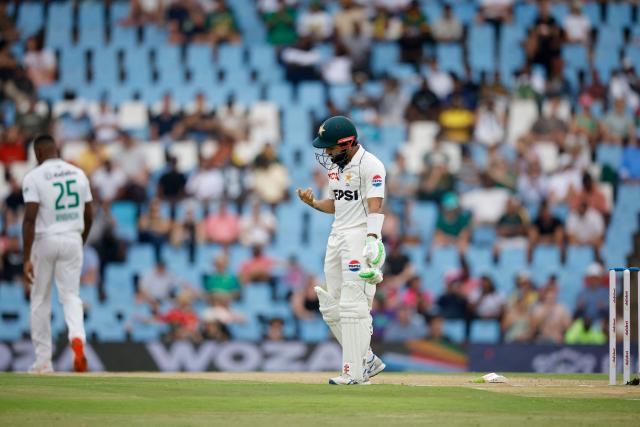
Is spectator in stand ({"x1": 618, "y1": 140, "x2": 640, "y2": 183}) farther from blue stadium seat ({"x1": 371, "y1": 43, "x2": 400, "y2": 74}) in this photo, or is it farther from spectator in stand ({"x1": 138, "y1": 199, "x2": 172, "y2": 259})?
spectator in stand ({"x1": 138, "y1": 199, "x2": 172, "y2": 259})

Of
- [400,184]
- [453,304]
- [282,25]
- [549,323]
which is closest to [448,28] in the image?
[282,25]

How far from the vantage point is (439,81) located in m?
20.8

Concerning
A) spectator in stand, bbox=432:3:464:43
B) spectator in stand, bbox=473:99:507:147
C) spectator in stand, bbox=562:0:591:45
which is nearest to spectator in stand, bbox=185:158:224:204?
spectator in stand, bbox=473:99:507:147

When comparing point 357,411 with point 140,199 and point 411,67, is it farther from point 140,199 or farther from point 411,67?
point 411,67

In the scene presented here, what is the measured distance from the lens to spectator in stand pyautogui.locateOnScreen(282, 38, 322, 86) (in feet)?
69.3

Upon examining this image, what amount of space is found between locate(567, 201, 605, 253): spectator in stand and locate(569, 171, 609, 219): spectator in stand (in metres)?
0.11

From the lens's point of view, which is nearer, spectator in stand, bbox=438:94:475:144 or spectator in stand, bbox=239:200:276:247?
spectator in stand, bbox=239:200:276:247

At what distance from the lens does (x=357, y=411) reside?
25.9 ft

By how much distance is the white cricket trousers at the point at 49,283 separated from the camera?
11.7 metres

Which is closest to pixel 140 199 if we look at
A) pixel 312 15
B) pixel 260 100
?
pixel 260 100

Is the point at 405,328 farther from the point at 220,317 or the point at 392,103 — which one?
the point at 392,103

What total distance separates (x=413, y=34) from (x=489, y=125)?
2257 millimetres

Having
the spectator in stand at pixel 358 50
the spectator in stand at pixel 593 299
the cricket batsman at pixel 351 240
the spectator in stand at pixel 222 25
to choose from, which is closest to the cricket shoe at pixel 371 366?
the cricket batsman at pixel 351 240

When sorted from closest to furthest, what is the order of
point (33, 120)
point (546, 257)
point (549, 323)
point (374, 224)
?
point (374, 224) < point (549, 323) < point (546, 257) < point (33, 120)
